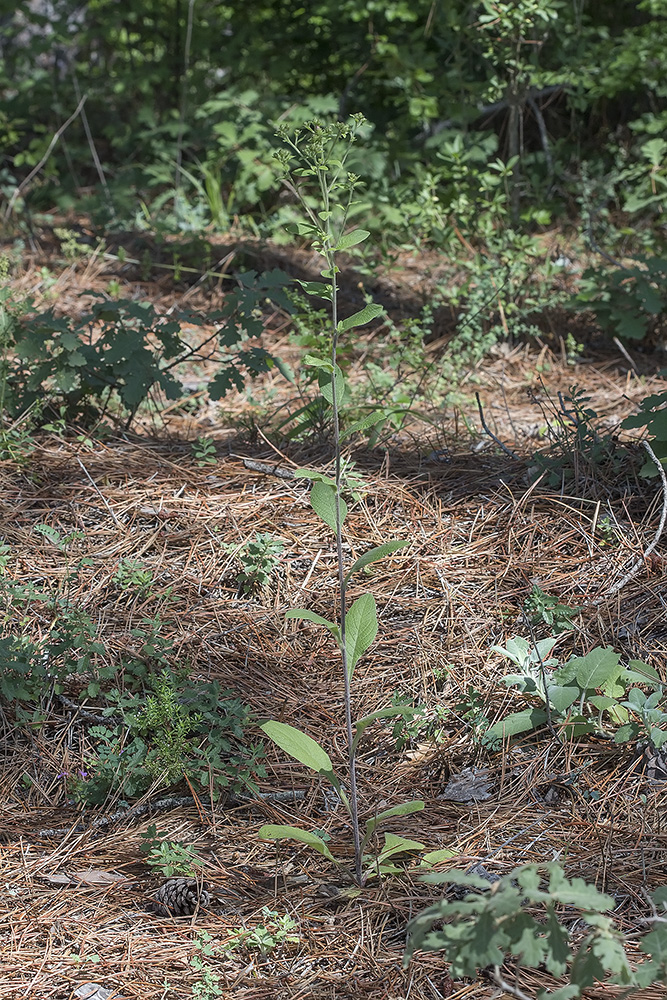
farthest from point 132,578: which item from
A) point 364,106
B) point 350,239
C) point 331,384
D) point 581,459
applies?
point 364,106

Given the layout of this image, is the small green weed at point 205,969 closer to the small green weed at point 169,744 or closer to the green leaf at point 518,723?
the small green weed at point 169,744

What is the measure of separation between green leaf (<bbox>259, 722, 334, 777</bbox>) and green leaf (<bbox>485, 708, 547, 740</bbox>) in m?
0.46

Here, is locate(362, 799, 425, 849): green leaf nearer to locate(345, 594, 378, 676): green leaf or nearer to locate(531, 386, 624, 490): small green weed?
locate(345, 594, 378, 676): green leaf

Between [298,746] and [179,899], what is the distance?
37 centimetres

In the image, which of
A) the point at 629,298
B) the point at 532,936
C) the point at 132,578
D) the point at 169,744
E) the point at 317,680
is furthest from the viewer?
the point at 629,298

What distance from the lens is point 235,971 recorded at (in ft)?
5.16

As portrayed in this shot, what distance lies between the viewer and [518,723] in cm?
204

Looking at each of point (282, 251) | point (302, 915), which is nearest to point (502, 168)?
point (282, 251)

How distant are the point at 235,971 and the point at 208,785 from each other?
47 cm

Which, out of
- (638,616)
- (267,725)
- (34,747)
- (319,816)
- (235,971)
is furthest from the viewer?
(638,616)

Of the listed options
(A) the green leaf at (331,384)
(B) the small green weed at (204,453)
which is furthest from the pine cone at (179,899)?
(B) the small green weed at (204,453)

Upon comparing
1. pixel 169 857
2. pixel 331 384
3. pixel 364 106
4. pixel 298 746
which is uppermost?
pixel 331 384

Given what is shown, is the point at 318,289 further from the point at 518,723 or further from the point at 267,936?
the point at 267,936

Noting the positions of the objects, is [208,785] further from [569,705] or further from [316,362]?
[316,362]
